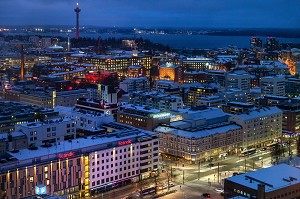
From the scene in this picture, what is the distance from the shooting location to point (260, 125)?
2506 centimetres

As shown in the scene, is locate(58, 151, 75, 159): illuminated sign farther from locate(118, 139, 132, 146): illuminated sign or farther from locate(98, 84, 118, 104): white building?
locate(98, 84, 118, 104): white building

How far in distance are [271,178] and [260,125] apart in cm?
977

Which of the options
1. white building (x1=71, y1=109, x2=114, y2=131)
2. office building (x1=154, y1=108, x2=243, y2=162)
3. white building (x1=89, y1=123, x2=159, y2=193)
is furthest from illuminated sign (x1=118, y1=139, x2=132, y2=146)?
white building (x1=71, y1=109, x2=114, y2=131)

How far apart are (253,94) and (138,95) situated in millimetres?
9280

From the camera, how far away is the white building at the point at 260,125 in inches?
955

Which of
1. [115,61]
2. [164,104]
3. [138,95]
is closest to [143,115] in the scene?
[164,104]

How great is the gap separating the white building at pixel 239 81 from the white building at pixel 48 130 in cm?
2059

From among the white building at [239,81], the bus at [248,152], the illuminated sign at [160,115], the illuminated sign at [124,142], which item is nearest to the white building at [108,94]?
the illuminated sign at [160,115]

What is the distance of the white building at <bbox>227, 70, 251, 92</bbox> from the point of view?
40719 millimetres

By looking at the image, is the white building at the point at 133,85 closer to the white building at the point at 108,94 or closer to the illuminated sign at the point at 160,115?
the white building at the point at 108,94

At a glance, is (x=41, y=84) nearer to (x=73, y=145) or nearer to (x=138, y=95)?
(x=138, y=95)

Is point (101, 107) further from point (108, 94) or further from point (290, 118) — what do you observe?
point (290, 118)

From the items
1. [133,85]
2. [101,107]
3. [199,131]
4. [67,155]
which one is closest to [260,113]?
[199,131]

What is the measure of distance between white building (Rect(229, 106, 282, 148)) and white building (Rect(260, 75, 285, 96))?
12.1 meters
